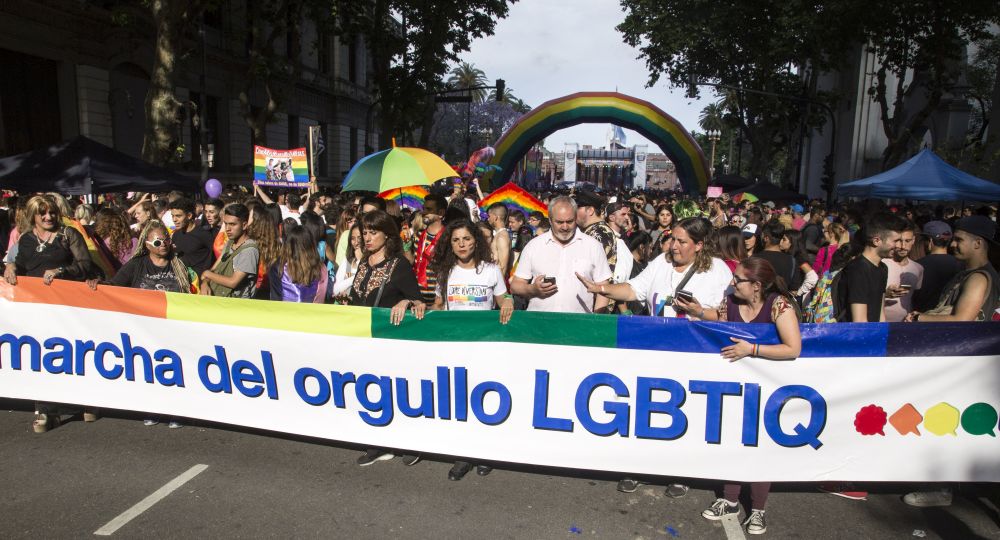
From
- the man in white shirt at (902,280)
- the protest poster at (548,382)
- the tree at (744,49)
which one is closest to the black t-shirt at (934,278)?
the man in white shirt at (902,280)

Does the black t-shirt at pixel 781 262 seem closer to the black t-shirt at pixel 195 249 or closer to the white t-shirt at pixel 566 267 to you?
the white t-shirt at pixel 566 267

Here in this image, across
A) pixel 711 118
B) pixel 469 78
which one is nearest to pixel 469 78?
pixel 469 78

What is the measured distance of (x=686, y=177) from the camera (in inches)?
1270

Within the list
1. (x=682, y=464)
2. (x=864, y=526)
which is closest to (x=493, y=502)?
(x=682, y=464)

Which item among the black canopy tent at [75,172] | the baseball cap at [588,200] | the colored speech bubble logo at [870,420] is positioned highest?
the black canopy tent at [75,172]

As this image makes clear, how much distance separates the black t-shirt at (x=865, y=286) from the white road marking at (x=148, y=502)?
446 centimetres

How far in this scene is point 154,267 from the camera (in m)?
4.98

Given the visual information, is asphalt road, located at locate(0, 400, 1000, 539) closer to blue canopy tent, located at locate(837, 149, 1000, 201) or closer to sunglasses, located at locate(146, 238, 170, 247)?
sunglasses, located at locate(146, 238, 170, 247)

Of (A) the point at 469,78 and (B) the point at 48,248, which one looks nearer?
(B) the point at 48,248

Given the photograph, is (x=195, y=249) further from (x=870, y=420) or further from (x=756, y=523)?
(x=870, y=420)

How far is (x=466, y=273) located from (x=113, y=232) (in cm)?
462

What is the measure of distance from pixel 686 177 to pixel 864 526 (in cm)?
3013

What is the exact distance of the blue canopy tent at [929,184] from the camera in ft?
34.7

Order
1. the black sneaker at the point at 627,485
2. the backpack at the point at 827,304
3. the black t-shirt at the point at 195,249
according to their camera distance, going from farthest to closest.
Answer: the black t-shirt at the point at 195,249
the backpack at the point at 827,304
the black sneaker at the point at 627,485
